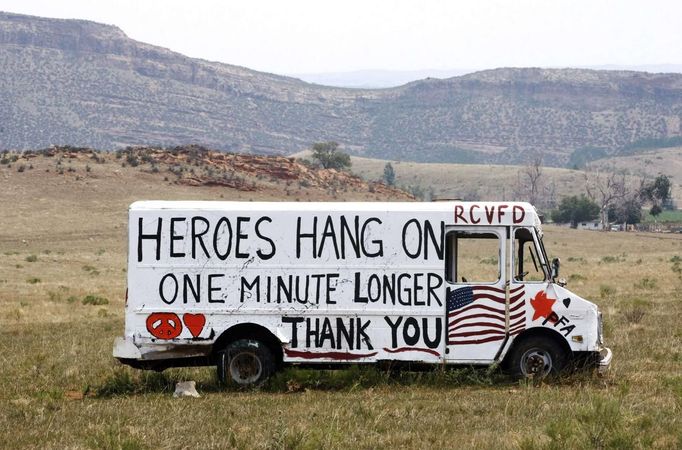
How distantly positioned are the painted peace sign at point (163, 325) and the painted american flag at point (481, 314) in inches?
131

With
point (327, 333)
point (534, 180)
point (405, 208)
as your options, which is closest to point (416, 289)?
point (405, 208)

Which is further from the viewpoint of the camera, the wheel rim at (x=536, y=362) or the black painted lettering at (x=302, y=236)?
the wheel rim at (x=536, y=362)

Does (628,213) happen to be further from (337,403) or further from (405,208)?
(337,403)

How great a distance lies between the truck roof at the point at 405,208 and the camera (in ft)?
41.6

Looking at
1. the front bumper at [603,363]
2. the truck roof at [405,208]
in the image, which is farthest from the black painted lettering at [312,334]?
the front bumper at [603,363]

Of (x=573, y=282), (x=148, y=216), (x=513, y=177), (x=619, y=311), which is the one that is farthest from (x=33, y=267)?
(x=513, y=177)

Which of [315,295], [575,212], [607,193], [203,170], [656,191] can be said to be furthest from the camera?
[607,193]

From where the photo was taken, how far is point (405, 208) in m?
12.7

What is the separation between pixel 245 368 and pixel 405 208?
279 centimetres

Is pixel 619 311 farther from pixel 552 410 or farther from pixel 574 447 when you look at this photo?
pixel 574 447

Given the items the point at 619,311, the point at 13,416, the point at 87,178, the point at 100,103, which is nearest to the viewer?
the point at 13,416

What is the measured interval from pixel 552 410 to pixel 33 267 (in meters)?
32.3

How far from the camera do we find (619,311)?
2169 centimetres

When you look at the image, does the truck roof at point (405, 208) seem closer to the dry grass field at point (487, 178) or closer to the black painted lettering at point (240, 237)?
the black painted lettering at point (240, 237)
